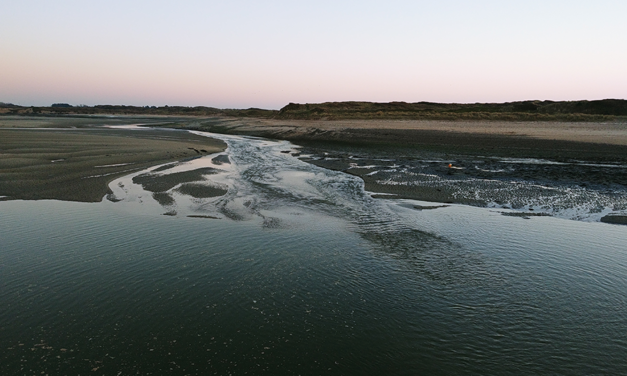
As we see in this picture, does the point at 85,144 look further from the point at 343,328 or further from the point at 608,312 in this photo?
the point at 608,312

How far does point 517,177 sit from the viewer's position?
781 inches

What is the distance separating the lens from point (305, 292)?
761cm

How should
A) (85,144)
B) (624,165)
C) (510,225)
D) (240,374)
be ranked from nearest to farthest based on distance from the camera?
1. (240,374)
2. (510,225)
3. (624,165)
4. (85,144)

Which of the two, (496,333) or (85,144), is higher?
(85,144)

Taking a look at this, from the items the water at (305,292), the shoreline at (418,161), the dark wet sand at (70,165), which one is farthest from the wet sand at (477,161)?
the dark wet sand at (70,165)

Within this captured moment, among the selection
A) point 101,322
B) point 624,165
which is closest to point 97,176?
point 101,322

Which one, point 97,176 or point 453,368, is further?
point 97,176

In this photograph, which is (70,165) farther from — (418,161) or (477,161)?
(477,161)

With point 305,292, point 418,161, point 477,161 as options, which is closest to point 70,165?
point 305,292

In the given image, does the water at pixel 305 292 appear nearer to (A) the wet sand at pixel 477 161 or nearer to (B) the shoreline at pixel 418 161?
(B) the shoreline at pixel 418 161

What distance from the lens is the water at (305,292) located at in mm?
5621

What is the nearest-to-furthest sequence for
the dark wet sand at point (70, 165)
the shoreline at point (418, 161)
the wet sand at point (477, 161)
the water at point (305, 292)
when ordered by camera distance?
the water at point (305, 292), the dark wet sand at point (70, 165), the shoreline at point (418, 161), the wet sand at point (477, 161)

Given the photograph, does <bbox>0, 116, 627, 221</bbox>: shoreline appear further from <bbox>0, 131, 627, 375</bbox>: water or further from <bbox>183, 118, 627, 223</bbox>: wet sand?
<bbox>0, 131, 627, 375</bbox>: water

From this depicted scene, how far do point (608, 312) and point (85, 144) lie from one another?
109ft
